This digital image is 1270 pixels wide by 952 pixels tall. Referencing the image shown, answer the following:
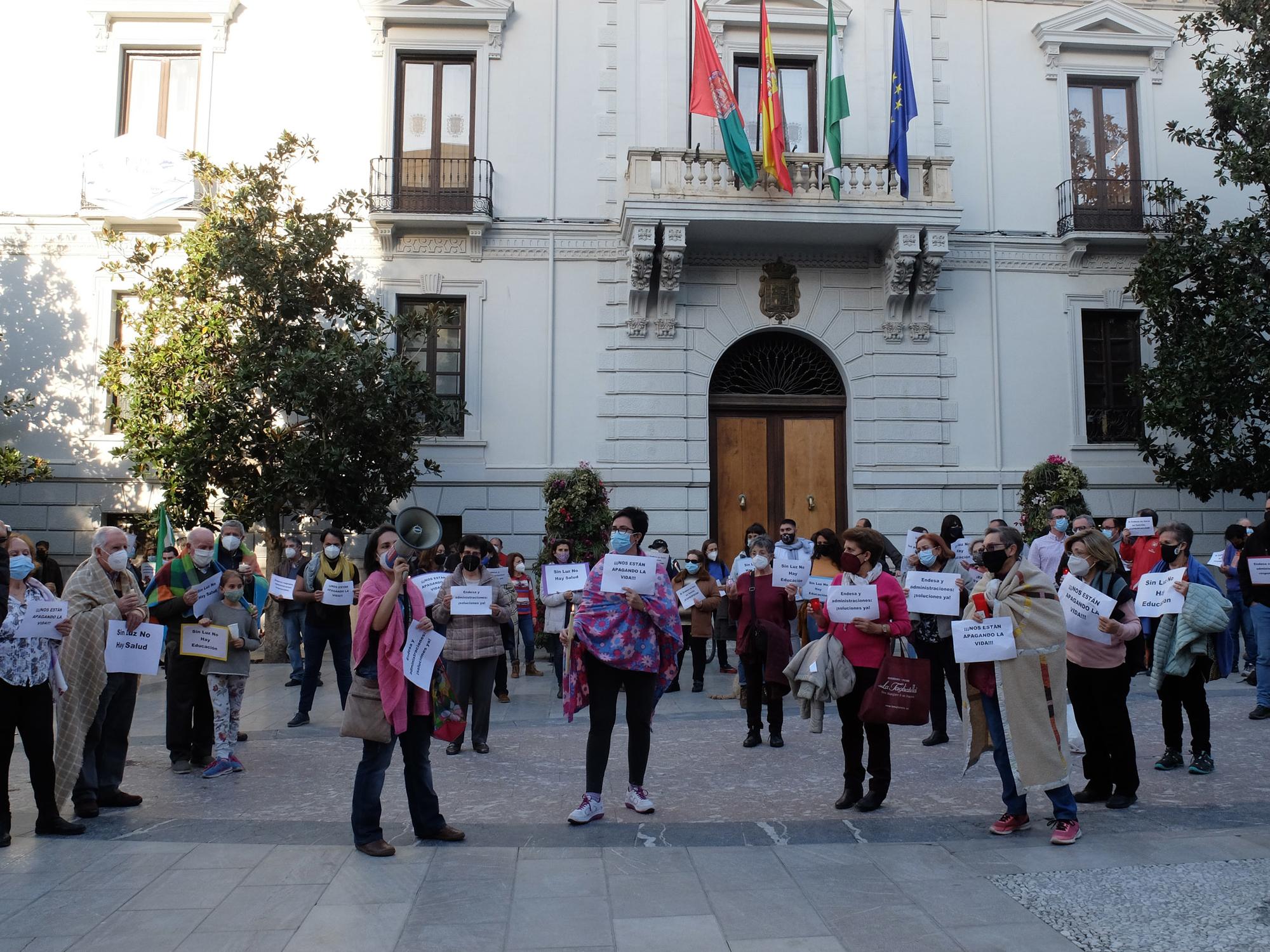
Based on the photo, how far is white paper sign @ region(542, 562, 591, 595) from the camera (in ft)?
31.2

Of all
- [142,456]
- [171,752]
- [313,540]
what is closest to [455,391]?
[313,540]

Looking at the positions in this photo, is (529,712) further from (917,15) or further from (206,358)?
(917,15)

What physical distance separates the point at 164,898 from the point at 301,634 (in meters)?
9.40

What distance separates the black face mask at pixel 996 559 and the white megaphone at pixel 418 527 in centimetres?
1063

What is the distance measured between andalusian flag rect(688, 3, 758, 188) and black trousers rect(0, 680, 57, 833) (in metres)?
12.8

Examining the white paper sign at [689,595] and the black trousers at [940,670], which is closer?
the black trousers at [940,670]

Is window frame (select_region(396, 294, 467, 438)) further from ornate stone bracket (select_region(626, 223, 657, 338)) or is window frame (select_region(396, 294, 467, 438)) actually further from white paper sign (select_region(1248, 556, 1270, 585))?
white paper sign (select_region(1248, 556, 1270, 585))

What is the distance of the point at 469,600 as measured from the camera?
341 inches

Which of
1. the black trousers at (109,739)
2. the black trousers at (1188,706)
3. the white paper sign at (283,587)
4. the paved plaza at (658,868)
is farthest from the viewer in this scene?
the white paper sign at (283,587)

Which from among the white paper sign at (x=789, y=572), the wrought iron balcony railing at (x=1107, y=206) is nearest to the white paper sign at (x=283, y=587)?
the white paper sign at (x=789, y=572)

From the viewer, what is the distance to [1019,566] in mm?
6125

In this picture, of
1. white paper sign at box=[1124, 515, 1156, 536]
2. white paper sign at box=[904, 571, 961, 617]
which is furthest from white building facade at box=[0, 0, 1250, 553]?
white paper sign at box=[904, 571, 961, 617]

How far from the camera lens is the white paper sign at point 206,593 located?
26.6 feet

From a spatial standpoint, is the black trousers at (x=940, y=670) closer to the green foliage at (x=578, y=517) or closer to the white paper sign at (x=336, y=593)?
the white paper sign at (x=336, y=593)
